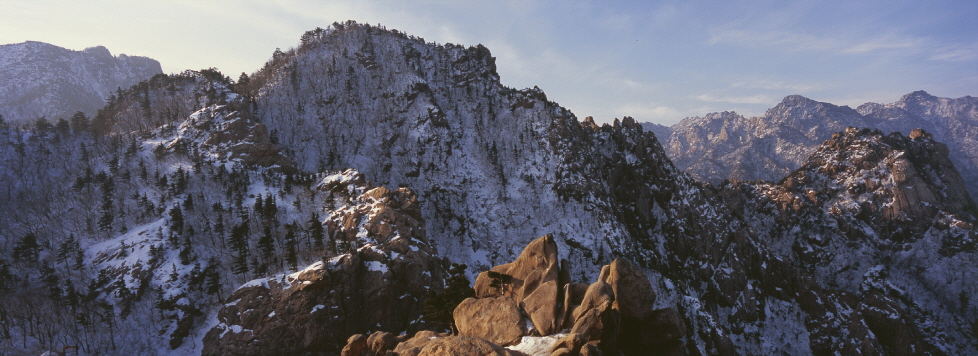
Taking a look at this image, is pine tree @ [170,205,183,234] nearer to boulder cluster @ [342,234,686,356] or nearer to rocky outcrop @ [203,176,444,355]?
rocky outcrop @ [203,176,444,355]

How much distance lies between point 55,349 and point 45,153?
93.8 metres

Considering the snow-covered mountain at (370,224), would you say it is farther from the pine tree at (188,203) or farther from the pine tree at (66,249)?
the pine tree at (188,203)

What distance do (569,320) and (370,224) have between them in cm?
6719

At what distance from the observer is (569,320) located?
3450 centimetres

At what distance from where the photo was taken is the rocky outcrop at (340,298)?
73.6m

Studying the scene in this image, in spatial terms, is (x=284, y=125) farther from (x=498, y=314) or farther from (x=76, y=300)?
(x=498, y=314)

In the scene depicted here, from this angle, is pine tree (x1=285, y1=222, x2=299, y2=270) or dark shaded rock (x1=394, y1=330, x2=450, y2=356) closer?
dark shaded rock (x1=394, y1=330, x2=450, y2=356)

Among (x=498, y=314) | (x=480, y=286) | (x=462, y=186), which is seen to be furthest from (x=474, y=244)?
(x=498, y=314)

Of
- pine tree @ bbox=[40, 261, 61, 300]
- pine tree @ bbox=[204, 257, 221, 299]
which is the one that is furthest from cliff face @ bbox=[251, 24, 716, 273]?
pine tree @ bbox=[40, 261, 61, 300]

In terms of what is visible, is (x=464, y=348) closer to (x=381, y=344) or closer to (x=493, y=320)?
(x=493, y=320)

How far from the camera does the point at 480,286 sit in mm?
46031

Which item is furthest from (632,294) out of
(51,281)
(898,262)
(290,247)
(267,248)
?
(898,262)

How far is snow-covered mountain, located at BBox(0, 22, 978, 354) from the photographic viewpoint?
79875 millimetres

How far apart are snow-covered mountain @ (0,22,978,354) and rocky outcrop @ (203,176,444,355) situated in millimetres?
416
